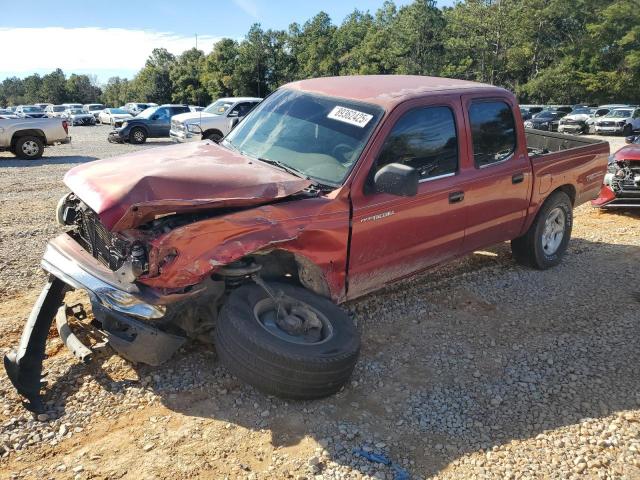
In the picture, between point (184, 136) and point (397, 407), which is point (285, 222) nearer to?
point (397, 407)

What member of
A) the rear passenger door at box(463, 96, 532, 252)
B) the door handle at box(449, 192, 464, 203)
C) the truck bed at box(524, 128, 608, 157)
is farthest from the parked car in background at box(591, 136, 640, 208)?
the door handle at box(449, 192, 464, 203)

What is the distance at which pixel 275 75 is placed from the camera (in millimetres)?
58219

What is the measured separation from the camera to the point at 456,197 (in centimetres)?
436

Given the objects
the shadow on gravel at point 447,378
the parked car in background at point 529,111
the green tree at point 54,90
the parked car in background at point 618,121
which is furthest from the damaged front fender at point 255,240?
the green tree at point 54,90

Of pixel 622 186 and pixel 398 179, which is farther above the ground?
pixel 398 179

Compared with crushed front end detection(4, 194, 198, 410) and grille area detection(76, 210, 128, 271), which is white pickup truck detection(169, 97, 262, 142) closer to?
grille area detection(76, 210, 128, 271)

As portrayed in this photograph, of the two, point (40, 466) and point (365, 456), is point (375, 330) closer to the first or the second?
point (365, 456)

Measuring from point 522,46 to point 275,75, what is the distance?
26189 mm

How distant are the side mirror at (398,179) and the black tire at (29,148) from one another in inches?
567

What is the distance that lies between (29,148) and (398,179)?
14.6 metres

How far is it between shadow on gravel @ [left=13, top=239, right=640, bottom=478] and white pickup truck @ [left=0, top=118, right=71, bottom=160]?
13.3 meters

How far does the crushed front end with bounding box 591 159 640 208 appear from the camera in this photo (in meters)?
8.10

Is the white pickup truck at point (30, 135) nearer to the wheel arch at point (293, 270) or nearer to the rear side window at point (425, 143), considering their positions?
the wheel arch at point (293, 270)

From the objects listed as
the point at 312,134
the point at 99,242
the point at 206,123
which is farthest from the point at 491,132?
the point at 206,123
